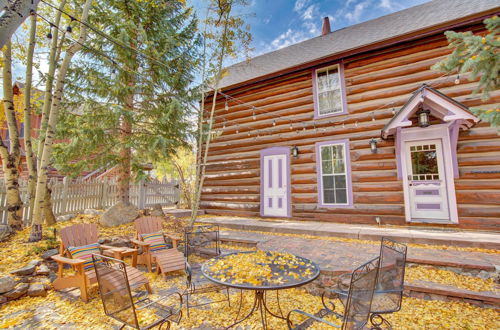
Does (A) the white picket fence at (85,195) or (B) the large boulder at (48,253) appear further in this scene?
(A) the white picket fence at (85,195)

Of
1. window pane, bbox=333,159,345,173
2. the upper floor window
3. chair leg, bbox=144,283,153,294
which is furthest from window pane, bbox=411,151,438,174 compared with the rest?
chair leg, bbox=144,283,153,294

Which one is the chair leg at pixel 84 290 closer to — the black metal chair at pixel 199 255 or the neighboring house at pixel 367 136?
the black metal chair at pixel 199 255

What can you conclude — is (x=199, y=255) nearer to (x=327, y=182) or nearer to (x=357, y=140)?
(x=327, y=182)

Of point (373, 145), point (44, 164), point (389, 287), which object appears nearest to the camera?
point (389, 287)

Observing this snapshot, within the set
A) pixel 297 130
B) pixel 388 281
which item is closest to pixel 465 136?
pixel 297 130

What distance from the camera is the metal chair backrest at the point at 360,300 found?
1.98 metres

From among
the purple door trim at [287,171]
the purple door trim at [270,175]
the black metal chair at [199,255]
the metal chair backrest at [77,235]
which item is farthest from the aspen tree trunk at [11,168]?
the purple door trim at [270,175]

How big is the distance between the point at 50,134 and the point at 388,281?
288 inches

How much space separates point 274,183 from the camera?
823cm

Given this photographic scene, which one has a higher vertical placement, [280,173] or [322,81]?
[322,81]

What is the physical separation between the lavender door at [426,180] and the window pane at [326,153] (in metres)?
2.13

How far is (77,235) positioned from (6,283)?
1.05 m

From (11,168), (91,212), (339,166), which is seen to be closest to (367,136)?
(339,166)

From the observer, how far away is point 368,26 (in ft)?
29.8
